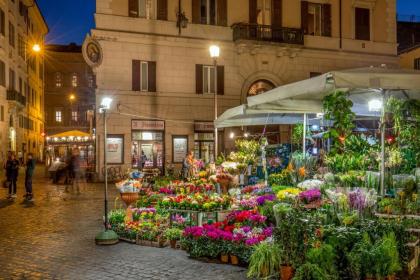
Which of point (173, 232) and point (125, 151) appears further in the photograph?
point (125, 151)

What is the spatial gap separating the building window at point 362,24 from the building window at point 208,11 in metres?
10.1

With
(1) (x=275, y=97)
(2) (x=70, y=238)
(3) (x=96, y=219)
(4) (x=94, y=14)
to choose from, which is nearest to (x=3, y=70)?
(4) (x=94, y=14)

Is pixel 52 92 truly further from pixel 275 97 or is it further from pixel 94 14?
pixel 275 97

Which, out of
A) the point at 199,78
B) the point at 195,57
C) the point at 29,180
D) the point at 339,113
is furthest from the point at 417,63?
the point at 339,113

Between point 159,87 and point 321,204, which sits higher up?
point 159,87

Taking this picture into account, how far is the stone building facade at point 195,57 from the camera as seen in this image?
26219 mm

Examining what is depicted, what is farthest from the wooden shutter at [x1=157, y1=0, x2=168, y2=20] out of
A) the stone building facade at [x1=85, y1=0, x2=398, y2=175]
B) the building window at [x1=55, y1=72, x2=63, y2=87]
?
the building window at [x1=55, y1=72, x2=63, y2=87]

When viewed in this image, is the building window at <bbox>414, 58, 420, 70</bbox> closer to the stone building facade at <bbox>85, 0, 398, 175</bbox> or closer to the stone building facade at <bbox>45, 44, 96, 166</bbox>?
the stone building facade at <bbox>85, 0, 398, 175</bbox>

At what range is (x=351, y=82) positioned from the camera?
24.5 feet

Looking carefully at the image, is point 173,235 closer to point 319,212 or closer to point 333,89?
point 319,212

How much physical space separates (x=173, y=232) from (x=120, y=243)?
126 centimetres

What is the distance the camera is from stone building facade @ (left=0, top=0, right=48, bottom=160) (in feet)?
118

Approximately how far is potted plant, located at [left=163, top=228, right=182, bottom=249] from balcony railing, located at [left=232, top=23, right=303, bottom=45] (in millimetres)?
20134

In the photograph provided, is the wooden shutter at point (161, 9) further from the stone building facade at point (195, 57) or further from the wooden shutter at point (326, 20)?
the wooden shutter at point (326, 20)
